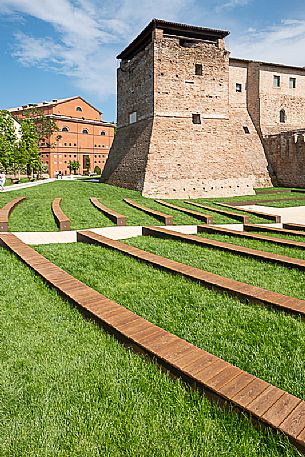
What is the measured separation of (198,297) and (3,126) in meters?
36.3

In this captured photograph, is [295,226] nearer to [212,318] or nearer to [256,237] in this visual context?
[256,237]

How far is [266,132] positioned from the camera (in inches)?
1118

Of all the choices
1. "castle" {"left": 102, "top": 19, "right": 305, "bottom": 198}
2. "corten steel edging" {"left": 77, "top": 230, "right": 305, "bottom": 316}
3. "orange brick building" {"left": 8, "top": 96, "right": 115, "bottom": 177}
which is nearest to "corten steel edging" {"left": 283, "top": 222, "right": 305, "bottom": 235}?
"corten steel edging" {"left": 77, "top": 230, "right": 305, "bottom": 316}

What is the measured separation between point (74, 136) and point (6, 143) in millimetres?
30741

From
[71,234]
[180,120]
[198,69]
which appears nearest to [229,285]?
[71,234]

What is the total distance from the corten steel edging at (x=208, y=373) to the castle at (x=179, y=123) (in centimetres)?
1642

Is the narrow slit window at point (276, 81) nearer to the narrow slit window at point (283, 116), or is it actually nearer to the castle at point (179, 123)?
the narrow slit window at point (283, 116)

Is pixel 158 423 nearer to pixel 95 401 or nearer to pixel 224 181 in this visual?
pixel 95 401

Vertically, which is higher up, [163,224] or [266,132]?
[266,132]

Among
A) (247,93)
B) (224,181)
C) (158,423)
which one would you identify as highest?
(247,93)

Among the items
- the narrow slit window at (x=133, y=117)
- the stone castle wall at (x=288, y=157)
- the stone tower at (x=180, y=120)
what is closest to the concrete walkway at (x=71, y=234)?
the stone tower at (x=180, y=120)

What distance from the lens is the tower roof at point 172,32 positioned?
20.1m

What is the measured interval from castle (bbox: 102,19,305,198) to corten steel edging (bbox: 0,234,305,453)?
16416 millimetres

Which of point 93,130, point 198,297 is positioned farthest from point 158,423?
point 93,130
